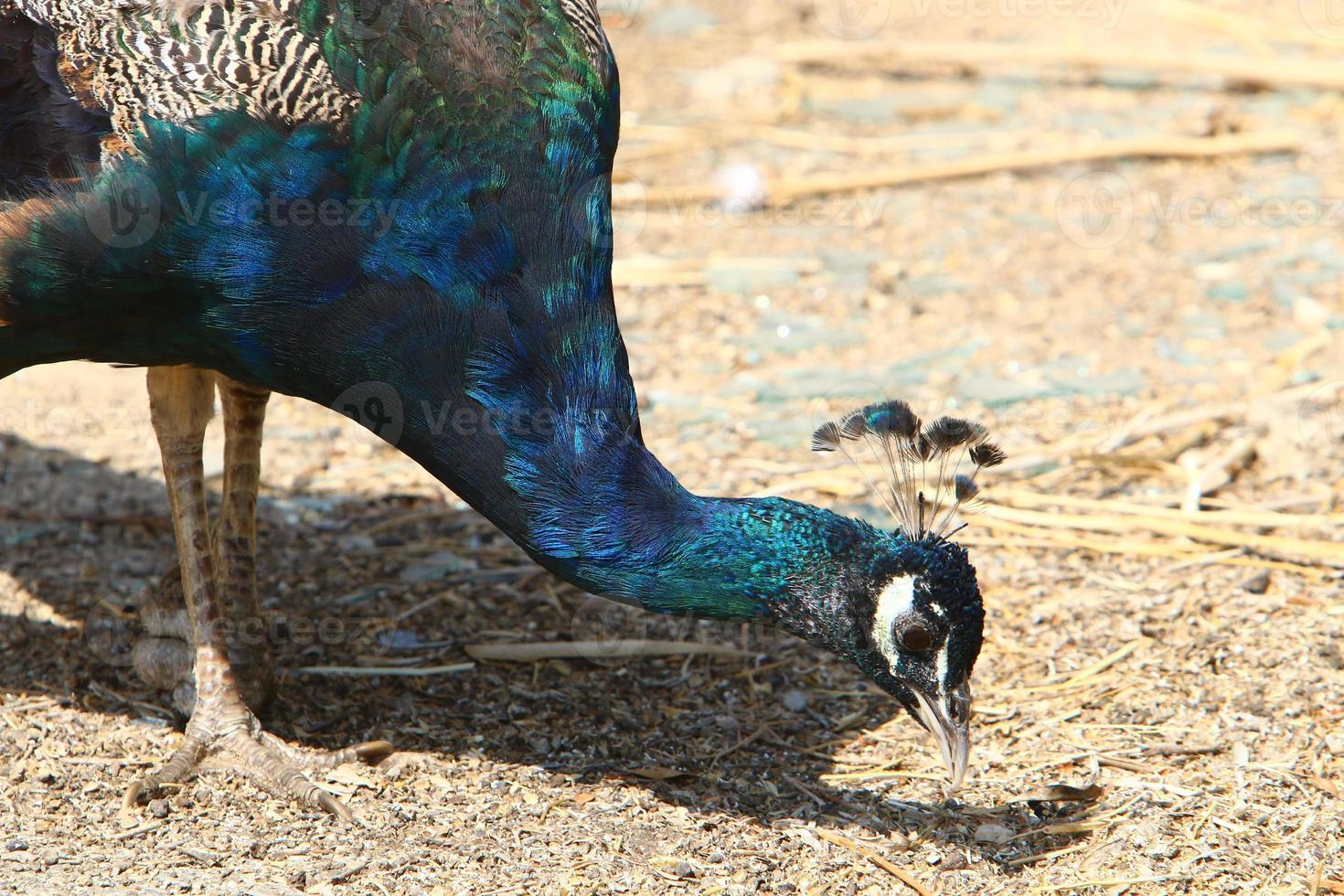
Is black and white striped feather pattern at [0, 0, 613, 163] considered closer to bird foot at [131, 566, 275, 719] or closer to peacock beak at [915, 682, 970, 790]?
bird foot at [131, 566, 275, 719]

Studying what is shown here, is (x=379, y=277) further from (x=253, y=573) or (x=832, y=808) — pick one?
(x=832, y=808)

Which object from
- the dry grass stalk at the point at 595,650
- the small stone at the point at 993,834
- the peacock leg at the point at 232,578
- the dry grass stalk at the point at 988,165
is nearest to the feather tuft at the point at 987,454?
the small stone at the point at 993,834

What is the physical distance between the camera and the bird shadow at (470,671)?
338 centimetres

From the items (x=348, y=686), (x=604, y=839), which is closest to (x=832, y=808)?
(x=604, y=839)

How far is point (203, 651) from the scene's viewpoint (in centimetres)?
351

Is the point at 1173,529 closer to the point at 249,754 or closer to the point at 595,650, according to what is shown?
the point at 595,650

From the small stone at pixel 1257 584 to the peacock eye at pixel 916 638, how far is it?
5.36 feet

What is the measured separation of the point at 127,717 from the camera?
362cm

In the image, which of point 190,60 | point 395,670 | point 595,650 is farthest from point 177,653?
point 190,60

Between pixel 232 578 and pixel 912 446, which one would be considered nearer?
pixel 912 446

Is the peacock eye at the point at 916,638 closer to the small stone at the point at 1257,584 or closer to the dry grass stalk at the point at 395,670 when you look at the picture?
the dry grass stalk at the point at 395,670

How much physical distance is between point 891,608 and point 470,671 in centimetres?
140

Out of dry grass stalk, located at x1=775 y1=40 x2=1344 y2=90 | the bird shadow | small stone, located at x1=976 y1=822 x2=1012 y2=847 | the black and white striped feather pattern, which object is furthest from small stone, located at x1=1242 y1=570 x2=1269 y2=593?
dry grass stalk, located at x1=775 y1=40 x2=1344 y2=90

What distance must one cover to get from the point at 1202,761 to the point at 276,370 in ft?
6.98
